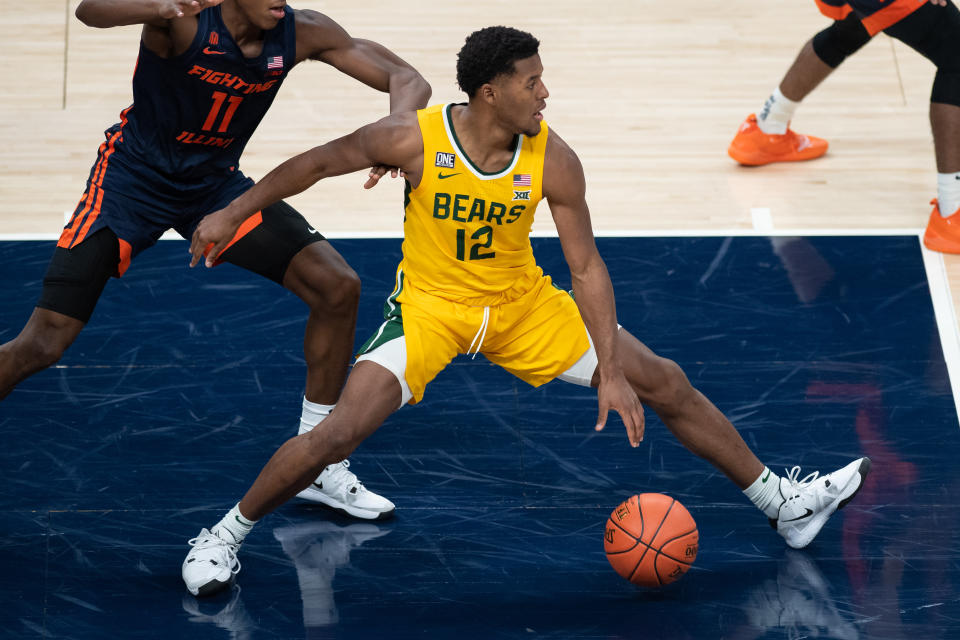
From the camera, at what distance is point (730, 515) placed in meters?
4.89

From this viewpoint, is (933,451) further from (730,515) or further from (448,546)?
(448,546)

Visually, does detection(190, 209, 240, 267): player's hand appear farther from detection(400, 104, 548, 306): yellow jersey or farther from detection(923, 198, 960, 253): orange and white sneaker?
detection(923, 198, 960, 253): orange and white sneaker

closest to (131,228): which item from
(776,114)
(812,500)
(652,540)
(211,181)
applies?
(211,181)

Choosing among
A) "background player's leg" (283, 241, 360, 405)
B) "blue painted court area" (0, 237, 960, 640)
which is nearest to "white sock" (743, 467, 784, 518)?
"blue painted court area" (0, 237, 960, 640)

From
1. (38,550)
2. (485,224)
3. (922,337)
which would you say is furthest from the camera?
(922,337)

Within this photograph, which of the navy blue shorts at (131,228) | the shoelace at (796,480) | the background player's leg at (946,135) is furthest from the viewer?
the background player's leg at (946,135)

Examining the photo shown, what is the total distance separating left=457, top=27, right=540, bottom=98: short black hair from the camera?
4043 mm

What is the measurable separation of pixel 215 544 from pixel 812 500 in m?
2.15

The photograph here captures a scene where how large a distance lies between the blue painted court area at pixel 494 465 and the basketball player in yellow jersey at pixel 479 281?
1.17 feet

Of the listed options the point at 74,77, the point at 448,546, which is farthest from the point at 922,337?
the point at 74,77

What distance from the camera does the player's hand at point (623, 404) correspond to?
415 cm

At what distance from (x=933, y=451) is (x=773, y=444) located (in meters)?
0.64

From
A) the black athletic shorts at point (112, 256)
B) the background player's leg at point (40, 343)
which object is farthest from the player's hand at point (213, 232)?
the background player's leg at point (40, 343)

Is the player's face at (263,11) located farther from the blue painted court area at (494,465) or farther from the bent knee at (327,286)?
the blue painted court area at (494,465)
